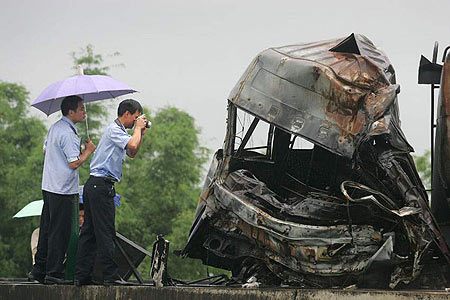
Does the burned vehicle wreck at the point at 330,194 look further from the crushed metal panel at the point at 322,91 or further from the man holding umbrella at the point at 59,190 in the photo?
the man holding umbrella at the point at 59,190

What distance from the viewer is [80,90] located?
9445mm

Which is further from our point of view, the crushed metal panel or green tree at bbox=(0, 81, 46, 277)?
green tree at bbox=(0, 81, 46, 277)

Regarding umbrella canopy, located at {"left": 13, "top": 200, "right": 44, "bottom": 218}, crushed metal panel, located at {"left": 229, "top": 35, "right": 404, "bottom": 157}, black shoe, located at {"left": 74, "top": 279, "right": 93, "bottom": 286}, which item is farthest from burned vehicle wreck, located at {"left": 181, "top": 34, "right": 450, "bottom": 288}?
umbrella canopy, located at {"left": 13, "top": 200, "right": 44, "bottom": 218}

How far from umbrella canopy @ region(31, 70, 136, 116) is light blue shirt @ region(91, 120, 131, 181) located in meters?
0.80

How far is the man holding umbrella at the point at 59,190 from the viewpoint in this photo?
29.4 ft

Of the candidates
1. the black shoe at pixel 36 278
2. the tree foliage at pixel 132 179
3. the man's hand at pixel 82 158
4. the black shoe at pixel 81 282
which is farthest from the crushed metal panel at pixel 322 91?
the tree foliage at pixel 132 179

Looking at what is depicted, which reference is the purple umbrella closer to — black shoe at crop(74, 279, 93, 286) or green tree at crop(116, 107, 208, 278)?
black shoe at crop(74, 279, 93, 286)

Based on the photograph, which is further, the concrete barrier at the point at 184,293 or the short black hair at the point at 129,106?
the short black hair at the point at 129,106

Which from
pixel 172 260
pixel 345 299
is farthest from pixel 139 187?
pixel 345 299

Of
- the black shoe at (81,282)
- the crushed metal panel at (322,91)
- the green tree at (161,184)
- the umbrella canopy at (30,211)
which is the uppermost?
the crushed metal panel at (322,91)

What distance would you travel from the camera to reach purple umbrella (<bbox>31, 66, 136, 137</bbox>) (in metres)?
9.44

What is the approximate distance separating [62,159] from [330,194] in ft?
8.33

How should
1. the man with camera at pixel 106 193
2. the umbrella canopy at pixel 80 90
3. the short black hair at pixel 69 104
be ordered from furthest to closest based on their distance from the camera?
the umbrella canopy at pixel 80 90 < the short black hair at pixel 69 104 < the man with camera at pixel 106 193

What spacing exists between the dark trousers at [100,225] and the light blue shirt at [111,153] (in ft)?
0.30
